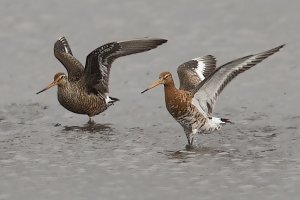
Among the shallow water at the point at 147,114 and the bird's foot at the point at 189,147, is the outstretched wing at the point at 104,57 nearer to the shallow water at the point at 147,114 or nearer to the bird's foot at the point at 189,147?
the shallow water at the point at 147,114

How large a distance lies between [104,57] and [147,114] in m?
1.55

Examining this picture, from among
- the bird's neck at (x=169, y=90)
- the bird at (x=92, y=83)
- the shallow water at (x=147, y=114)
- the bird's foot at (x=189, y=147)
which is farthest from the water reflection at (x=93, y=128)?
the bird's foot at (x=189, y=147)

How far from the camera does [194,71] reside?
1922 centimetres

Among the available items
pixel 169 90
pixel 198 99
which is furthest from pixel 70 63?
pixel 198 99

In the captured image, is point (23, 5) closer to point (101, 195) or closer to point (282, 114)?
point (282, 114)

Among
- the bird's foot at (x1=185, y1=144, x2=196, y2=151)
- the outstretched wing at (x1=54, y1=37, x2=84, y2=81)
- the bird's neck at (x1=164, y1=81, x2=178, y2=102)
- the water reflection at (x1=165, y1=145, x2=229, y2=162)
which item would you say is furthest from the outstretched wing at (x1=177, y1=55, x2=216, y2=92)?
the outstretched wing at (x1=54, y1=37, x2=84, y2=81)

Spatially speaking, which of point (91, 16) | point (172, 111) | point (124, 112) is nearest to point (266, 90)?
point (124, 112)

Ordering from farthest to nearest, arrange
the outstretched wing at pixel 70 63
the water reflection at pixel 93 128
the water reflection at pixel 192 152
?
1. the outstretched wing at pixel 70 63
2. the water reflection at pixel 93 128
3. the water reflection at pixel 192 152

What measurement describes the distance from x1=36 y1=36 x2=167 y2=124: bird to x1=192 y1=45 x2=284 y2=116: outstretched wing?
212 cm

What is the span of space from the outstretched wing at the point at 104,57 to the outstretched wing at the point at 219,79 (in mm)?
1598

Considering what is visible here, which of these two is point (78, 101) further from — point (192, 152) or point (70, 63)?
point (192, 152)

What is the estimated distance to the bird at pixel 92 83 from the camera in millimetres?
18842

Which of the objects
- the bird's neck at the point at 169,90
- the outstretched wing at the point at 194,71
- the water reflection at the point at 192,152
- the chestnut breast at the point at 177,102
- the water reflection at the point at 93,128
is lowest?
the water reflection at the point at 192,152

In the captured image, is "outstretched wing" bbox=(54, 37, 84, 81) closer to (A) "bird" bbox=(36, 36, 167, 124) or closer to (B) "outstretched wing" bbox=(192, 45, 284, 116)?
(A) "bird" bbox=(36, 36, 167, 124)
